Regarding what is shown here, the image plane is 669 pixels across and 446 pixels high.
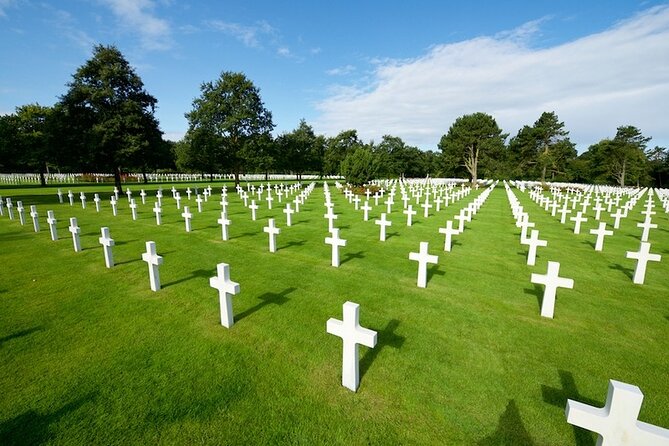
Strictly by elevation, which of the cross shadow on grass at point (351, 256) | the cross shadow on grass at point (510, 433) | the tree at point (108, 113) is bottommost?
the cross shadow on grass at point (510, 433)

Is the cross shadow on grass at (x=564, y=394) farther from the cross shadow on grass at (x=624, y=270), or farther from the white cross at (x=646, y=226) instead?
the white cross at (x=646, y=226)

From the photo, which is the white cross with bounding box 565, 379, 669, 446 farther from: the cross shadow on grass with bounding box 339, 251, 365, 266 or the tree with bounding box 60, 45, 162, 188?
the tree with bounding box 60, 45, 162, 188

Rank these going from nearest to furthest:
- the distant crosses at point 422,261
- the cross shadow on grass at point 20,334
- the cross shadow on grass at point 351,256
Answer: the cross shadow on grass at point 20,334 < the distant crosses at point 422,261 < the cross shadow on grass at point 351,256

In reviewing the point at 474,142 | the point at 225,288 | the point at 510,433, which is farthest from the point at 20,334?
the point at 474,142

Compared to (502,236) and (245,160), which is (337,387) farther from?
(245,160)

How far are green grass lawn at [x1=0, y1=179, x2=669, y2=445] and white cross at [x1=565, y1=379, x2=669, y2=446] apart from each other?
0.77 meters

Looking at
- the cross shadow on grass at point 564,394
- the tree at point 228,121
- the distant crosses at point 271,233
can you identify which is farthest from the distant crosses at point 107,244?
the tree at point 228,121

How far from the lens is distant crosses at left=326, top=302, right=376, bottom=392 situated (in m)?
3.23

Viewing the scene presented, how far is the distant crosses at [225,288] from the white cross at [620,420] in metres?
3.98

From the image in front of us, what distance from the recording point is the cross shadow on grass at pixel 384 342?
154 inches

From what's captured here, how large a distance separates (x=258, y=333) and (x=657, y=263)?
1068 cm

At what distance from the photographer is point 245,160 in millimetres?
36000

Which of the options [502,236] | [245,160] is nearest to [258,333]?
[502,236]

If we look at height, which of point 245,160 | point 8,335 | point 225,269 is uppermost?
point 245,160
